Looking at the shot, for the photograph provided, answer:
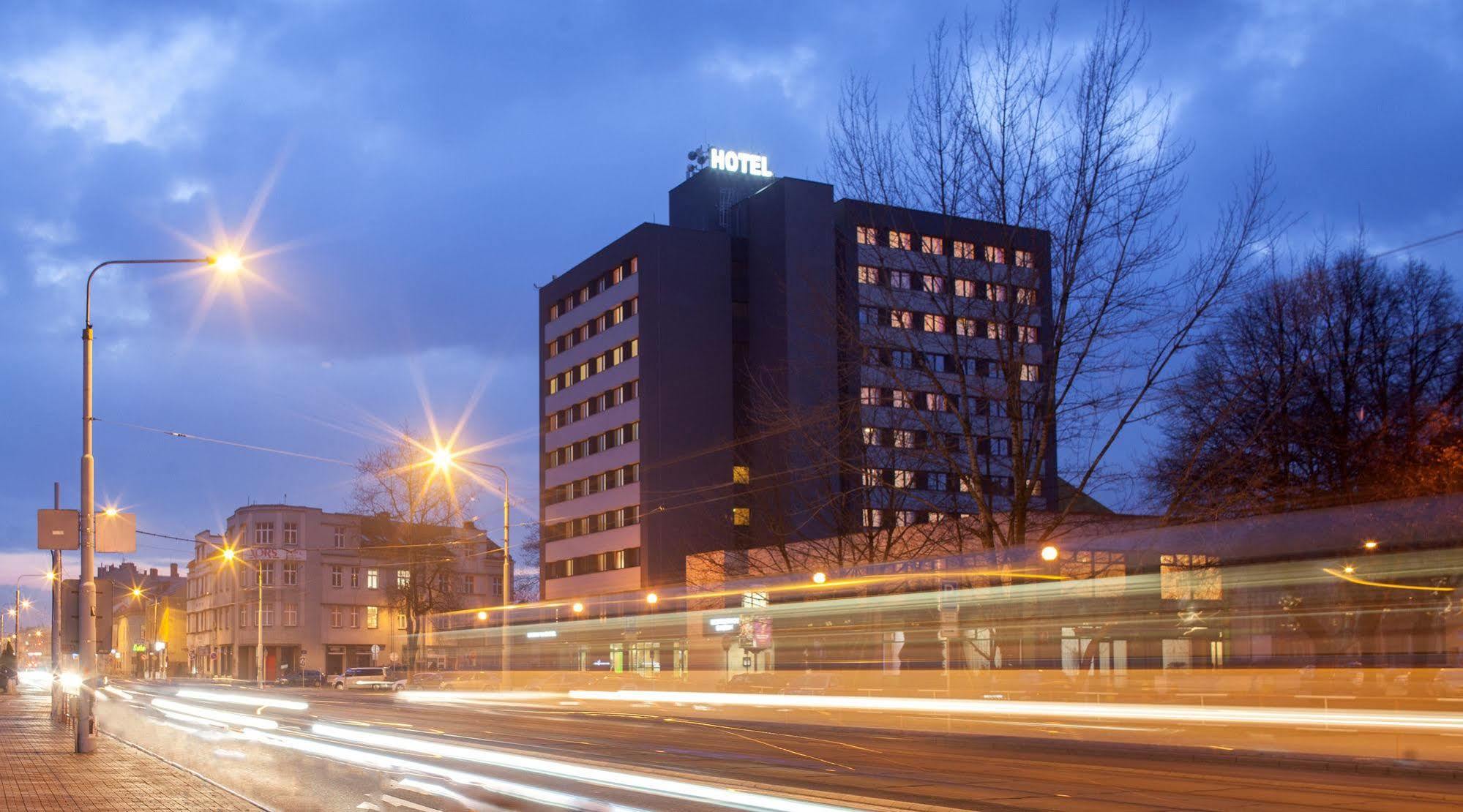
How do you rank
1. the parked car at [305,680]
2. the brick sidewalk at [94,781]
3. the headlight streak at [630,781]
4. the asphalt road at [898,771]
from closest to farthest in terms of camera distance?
the headlight streak at [630,781]
the brick sidewalk at [94,781]
the asphalt road at [898,771]
the parked car at [305,680]

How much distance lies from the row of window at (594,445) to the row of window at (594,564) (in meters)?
6.08

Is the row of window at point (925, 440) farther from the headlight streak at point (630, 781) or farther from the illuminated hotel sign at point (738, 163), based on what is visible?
the illuminated hotel sign at point (738, 163)

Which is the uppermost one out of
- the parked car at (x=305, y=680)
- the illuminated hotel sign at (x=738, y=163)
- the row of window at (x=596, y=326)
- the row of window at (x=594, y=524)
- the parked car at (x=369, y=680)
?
the illuminated hotel sign at (x=738, y=163)

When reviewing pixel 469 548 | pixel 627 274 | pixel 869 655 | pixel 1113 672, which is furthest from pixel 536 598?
pixel 1113 672

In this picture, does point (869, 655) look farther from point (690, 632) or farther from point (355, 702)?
point (355, 702)

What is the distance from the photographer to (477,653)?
5650 cm

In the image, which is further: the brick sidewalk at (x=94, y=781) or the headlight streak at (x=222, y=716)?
the headlight streak at (x=222, y=716)

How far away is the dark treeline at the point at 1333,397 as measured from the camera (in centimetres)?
3784

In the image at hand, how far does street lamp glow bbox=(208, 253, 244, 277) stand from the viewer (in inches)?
945

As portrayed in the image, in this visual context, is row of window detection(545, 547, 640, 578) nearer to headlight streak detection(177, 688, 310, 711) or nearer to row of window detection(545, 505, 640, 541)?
row of window detection(545, 505, 640, 541)

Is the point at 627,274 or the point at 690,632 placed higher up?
the point at 627,274

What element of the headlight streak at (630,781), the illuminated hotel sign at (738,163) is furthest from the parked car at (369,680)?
the headlight streak at (630,781)

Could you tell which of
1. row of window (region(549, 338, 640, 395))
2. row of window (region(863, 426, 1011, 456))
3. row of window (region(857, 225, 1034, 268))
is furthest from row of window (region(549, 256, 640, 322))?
row of window (region(857, 225, 1034, 268))

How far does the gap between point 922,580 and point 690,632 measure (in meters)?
20.7
